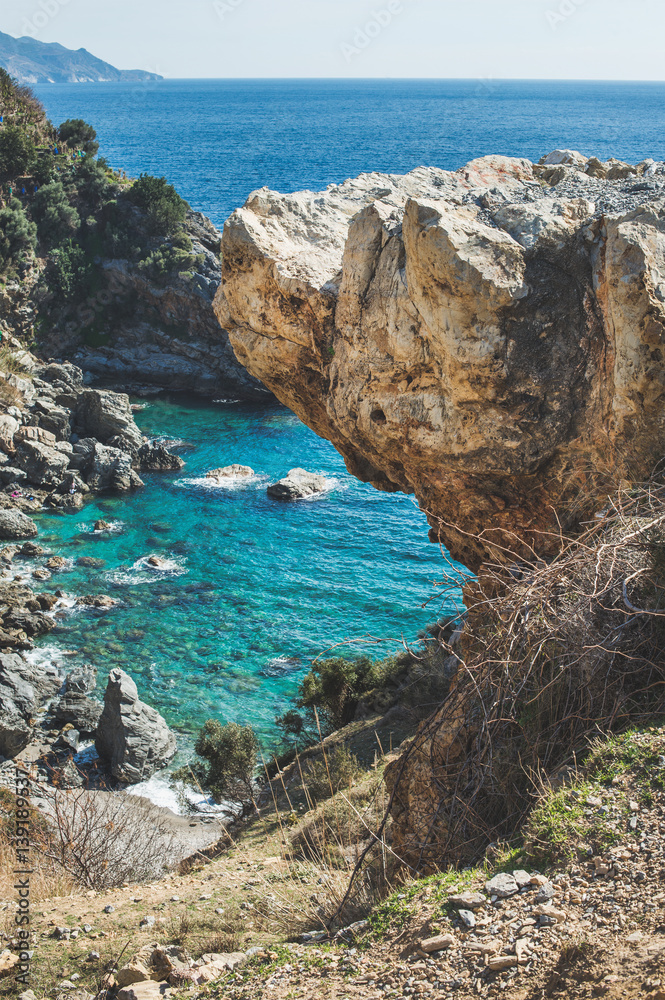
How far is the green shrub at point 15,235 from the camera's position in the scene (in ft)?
179

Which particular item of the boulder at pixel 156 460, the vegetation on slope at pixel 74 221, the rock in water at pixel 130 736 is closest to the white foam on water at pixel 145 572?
the rock in water at pixel 130 736

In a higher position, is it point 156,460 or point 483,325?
point 483,325

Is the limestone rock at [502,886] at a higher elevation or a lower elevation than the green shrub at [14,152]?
lower

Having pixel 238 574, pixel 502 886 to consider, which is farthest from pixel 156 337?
pixel 502 886

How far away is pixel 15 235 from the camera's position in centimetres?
5503

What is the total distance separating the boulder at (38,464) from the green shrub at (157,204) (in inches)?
1205

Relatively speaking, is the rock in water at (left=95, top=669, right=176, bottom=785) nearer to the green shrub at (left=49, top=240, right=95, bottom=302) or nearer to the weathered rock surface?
the weathered rock surface

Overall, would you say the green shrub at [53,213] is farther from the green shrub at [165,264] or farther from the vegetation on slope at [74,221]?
the green shrub at [165,264]

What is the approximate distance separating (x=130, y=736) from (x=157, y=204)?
2054 inches

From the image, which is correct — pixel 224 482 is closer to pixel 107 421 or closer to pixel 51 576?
pixel 107 421

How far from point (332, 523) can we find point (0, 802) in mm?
24383

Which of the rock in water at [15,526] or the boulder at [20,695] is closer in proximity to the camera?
the boulder at [20,695]

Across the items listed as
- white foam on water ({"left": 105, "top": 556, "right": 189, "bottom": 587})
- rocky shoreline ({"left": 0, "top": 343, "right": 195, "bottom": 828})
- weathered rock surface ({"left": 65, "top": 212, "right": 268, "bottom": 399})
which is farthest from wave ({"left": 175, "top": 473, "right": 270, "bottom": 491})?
weathered rock surface ({"left": 65, "top": 212, "right": 268, "bottom": 399})

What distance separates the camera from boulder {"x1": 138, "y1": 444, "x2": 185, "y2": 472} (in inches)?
1786
